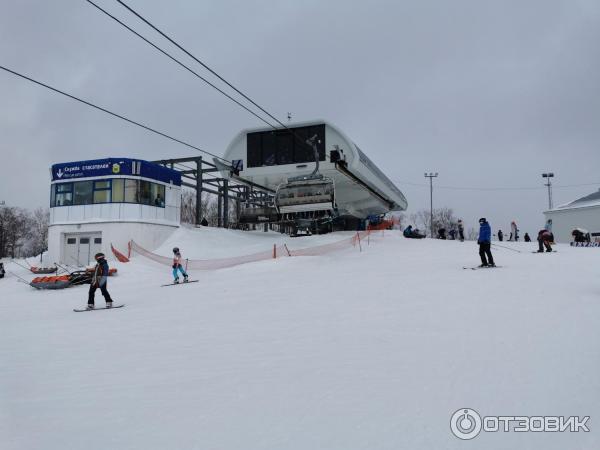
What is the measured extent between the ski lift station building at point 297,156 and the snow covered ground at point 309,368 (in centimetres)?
1077

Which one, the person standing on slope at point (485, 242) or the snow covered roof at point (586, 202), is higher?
the snow covered roof at point (586, 202)

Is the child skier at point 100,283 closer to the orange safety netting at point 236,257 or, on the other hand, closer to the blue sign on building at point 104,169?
the orange safety netting at point 236,257

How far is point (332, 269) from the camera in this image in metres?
14.2

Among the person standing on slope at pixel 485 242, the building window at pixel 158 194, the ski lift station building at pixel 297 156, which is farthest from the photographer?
the building window at pixel 158 194

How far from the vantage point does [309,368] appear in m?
4.90

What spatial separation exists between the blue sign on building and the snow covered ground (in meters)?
12.3

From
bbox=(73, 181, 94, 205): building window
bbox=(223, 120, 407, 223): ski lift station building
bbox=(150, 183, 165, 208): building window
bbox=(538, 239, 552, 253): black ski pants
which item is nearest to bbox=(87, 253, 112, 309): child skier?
bbox=(223, 120, 407, 223): ski lift station building

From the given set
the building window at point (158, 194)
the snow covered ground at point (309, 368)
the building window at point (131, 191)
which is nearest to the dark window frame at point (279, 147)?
the building window at point (158, 194)

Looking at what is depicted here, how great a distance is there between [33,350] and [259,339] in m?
3.46

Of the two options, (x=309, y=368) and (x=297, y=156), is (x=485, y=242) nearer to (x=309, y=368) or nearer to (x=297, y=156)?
(x=309, y=368)

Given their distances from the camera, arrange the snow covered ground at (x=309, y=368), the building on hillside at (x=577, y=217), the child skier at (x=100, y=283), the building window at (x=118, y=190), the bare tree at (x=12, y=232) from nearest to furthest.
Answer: the snow covered ground at (x=309, y=368) < the child skier at (x=100, y=283) < the building window at (x=118, y=190) < the building on hillside at (x=577, y=217) < the bare tree at (x=12, y=232)

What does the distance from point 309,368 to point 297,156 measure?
54.5 ft

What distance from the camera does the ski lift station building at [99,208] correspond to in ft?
69.1

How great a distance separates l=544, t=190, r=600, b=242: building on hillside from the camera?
117 ft
